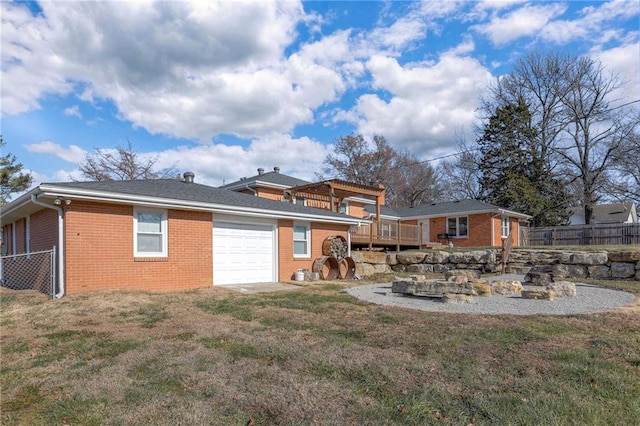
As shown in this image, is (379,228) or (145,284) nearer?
(145,284)

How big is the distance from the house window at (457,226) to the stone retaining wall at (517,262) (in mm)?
8295

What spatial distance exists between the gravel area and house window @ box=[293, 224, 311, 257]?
4511mm

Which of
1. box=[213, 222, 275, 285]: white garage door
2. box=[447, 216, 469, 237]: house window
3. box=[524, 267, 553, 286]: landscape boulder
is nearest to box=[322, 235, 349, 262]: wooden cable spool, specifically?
box=[213, 222, 275, 285]: white garage door

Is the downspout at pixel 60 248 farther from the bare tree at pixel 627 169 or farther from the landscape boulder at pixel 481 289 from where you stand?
the bare tree at pixel 627 169

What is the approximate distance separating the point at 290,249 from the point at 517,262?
406 inches

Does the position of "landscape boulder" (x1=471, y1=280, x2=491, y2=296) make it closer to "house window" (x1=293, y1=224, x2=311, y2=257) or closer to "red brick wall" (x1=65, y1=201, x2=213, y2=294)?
"house window" (x1=293, y1=224, x2=311, y2=257)

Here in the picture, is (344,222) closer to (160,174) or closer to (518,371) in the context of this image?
(518,371)

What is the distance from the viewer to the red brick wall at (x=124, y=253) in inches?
366

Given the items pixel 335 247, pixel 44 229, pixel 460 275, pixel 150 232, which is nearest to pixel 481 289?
pixel 460 275

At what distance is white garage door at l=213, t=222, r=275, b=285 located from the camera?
12.4m

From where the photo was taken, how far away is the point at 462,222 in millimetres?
27156

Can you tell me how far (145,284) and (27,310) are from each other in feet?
9.33

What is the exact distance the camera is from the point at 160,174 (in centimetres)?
3559

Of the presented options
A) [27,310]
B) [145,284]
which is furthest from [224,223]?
[27,310]
